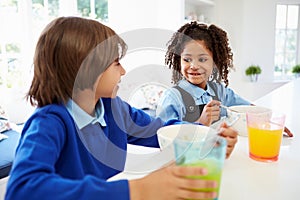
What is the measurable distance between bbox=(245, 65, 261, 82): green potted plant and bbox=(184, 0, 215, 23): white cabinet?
0.85 meters

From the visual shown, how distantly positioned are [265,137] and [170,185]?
0.34m

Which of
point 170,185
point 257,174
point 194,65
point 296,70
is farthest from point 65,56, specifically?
point 296,70

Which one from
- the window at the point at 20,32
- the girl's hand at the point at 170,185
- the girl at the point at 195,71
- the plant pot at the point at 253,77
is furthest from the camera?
the plant pot at the point at 253,77

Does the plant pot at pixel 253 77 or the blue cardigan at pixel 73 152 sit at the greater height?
the blue cardigan at pixel 73 152

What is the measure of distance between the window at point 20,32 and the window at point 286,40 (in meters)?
3.03

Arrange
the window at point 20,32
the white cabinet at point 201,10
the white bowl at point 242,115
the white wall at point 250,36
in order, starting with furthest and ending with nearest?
the white wall at point 250,36, the white cabinet at point 201,10, the window at point 20,32, the white bowl at point 242,115

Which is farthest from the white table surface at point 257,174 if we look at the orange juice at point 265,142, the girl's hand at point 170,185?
the girl's hand at point 170,185

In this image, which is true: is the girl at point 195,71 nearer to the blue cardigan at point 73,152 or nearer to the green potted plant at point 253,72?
the blue cardigan at point 73,152

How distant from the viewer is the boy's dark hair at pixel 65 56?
0.58m

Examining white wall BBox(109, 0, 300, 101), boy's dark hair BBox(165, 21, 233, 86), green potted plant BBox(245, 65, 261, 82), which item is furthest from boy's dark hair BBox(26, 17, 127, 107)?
green potted plant BBox(245, 65, 261, 82)

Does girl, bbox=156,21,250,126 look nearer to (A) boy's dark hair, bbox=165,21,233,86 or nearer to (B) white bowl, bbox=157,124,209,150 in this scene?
(A) boy's dark hair, bbox=165,21,233,86

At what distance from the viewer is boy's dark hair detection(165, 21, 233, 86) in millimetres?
1100

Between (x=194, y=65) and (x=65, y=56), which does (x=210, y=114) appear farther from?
(x=65, y=56)

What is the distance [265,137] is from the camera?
0.64 m
